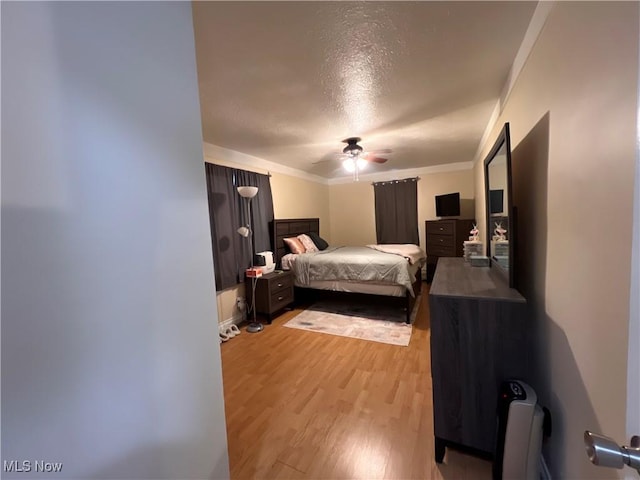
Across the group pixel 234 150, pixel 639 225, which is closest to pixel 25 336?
pixel 639 225

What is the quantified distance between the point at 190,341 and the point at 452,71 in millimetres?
2290

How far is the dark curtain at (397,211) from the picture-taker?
17.7ft

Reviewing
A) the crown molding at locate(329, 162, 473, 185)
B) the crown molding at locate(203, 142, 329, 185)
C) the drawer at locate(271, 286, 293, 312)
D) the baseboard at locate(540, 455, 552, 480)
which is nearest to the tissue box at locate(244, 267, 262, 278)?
the drawer at locate(271, 286, 293, 312)

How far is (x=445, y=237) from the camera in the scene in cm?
461

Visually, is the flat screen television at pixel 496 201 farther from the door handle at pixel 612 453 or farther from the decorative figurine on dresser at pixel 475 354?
the door handle at pixel 612 453

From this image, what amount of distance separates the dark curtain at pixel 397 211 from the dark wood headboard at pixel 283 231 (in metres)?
1.74

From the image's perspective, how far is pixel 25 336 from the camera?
21.1 inches

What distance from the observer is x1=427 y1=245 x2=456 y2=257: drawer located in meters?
4.49

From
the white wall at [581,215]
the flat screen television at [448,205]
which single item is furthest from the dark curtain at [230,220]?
the flat screen television at [448,205]

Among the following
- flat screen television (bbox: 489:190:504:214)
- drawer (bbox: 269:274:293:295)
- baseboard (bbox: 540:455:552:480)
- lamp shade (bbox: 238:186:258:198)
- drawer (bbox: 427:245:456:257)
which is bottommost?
baseboard (bbox: 540:455:552:480)

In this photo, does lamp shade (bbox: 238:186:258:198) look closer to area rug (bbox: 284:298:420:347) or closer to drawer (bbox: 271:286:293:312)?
drawer (bbox: 271:286:293:312)

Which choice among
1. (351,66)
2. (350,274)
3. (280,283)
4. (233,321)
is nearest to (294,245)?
(280,283)

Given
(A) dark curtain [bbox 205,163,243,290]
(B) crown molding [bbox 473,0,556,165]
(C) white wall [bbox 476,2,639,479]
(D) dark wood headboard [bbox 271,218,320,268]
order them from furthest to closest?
(D) dark wood headboard [bbox 271,218,320,268] → (A) dark curtain [bbox 205,163,243,290] → (B) crown molding [bbox 473,0,556,165] → (C) white wall [bbox 476,2,639,479]
